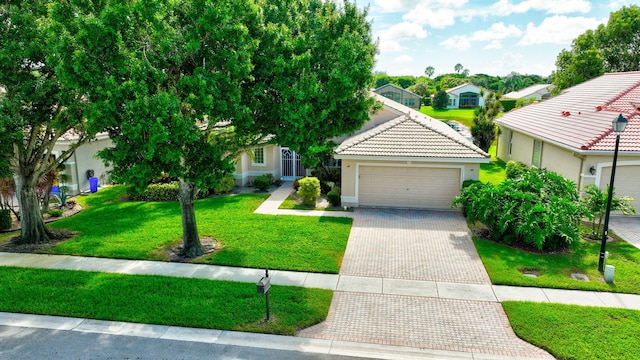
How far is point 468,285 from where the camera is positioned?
39.2 ft

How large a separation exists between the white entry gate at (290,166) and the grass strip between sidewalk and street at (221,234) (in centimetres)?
456

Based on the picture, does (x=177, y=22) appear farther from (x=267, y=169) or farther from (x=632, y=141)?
(x=632, y=141)

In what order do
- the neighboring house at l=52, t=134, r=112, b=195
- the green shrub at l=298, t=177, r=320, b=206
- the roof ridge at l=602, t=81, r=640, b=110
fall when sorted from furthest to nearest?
the neighboring house at l=52, t=134, r=112, b=195, the roof ridge at l=602, t=81, r=640, b=110, the green shrub at l=298, t=177, r=320, b=206

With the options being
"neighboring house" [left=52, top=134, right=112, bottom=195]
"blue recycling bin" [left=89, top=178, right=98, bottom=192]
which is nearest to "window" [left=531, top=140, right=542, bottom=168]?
"neighboring house" [left=52, top=134, right=112, bottom=195]

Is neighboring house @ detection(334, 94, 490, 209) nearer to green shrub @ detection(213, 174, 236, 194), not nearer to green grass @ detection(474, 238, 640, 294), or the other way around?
green grass @ detection(474, 238, 640, 294)

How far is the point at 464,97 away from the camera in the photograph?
75.9 meters

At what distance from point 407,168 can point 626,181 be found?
331 inches

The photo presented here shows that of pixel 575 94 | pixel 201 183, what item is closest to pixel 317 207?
pixel 201 183

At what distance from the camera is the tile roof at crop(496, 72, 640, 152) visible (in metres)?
17.3

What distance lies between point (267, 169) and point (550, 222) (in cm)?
1475

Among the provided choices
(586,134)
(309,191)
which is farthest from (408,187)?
(586,134)

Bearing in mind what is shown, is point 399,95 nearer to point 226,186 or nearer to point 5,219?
point 226,186

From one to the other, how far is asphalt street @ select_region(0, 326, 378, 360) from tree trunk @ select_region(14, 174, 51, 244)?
256 inches

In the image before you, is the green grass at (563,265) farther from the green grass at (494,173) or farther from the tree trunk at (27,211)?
the tree trunk at (27,211)
